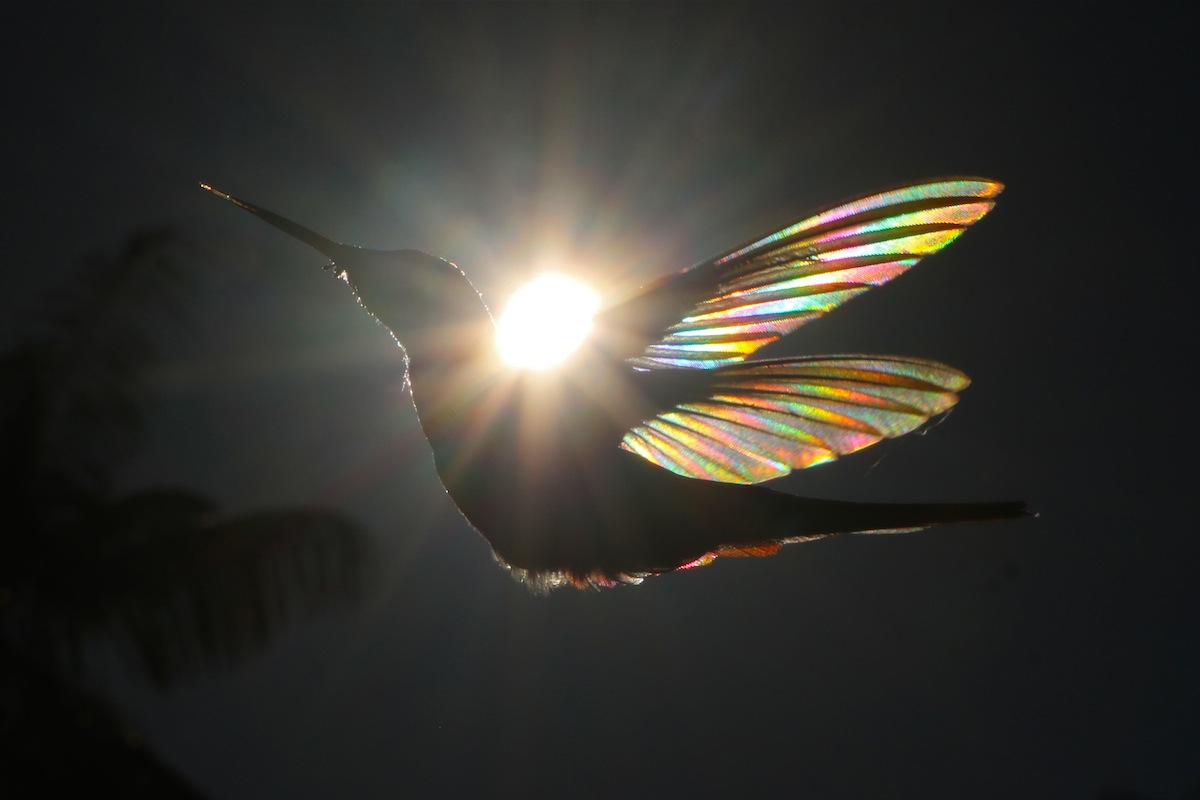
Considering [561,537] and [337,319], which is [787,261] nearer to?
[561,537]

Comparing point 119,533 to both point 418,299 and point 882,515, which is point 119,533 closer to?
point 418,299

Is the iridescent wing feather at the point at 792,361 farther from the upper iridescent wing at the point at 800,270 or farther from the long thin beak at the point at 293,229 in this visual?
the long thin beak at the point at 293,229

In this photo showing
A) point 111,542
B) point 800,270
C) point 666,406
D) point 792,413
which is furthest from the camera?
Result: point 111,542

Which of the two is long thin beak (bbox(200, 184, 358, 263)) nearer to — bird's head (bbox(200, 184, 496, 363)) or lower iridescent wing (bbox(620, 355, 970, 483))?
bird's head (bbox(200, 184, 496, 363))

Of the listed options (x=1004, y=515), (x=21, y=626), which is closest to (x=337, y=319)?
(x=21, y=626)

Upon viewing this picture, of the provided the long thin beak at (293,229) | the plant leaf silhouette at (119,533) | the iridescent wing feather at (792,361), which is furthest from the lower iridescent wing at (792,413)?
the plant leaf silhouette at (119,533)

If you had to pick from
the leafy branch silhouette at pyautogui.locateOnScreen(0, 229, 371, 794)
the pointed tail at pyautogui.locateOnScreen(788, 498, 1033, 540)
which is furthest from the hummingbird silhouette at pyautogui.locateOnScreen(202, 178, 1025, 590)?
the leafy branch silhouette at pyautogui.locateOnScreen(0, 229, 371, 794)

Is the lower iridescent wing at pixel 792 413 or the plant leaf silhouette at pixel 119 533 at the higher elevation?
the plant leaf silhouette at pixel 119 533

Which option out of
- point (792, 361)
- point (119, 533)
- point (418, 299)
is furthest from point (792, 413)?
point (119, 533)
